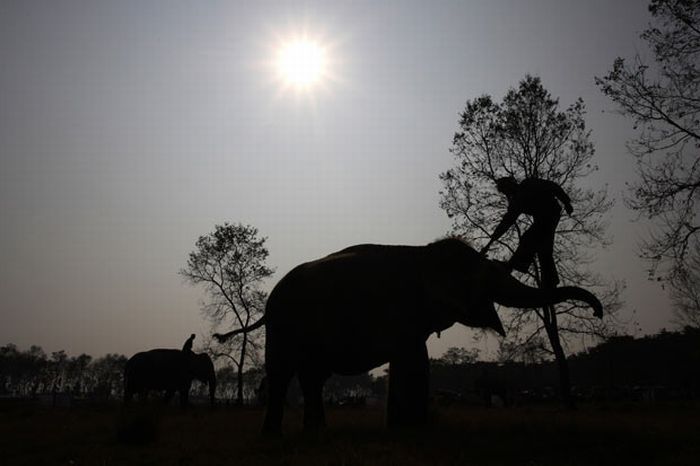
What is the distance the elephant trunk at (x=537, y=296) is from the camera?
7.03 metres

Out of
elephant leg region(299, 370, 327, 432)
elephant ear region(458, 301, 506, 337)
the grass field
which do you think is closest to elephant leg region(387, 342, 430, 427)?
the grass field

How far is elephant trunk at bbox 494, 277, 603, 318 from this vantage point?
23.1ft

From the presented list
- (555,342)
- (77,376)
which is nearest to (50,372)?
(77,376)

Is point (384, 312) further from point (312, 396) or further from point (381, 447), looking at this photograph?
point (381, 447)

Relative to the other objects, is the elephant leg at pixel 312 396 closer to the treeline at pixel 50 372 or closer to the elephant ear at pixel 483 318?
Answer: the elephant ear at pixel 483 318

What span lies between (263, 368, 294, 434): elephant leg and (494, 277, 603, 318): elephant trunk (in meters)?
3.52

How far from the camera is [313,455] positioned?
5.17 meters

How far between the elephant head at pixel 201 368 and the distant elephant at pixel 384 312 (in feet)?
45.9

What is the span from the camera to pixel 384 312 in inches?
300

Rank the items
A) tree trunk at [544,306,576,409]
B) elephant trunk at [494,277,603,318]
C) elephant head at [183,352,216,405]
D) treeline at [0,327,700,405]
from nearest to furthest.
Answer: elephant trunk at [494,277,603,318], tree trunk at [544,306,576,409], elephant head at [183,352,216,405], treeline at [0,327,700,405]

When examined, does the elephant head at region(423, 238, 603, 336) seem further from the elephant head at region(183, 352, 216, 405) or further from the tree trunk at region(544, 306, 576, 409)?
the elephant head at region(183, 352, 216, 405)

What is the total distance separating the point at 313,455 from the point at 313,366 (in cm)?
306

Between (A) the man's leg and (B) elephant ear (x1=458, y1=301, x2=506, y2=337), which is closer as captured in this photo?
(A) the man's leg

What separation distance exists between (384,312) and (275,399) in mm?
2244
